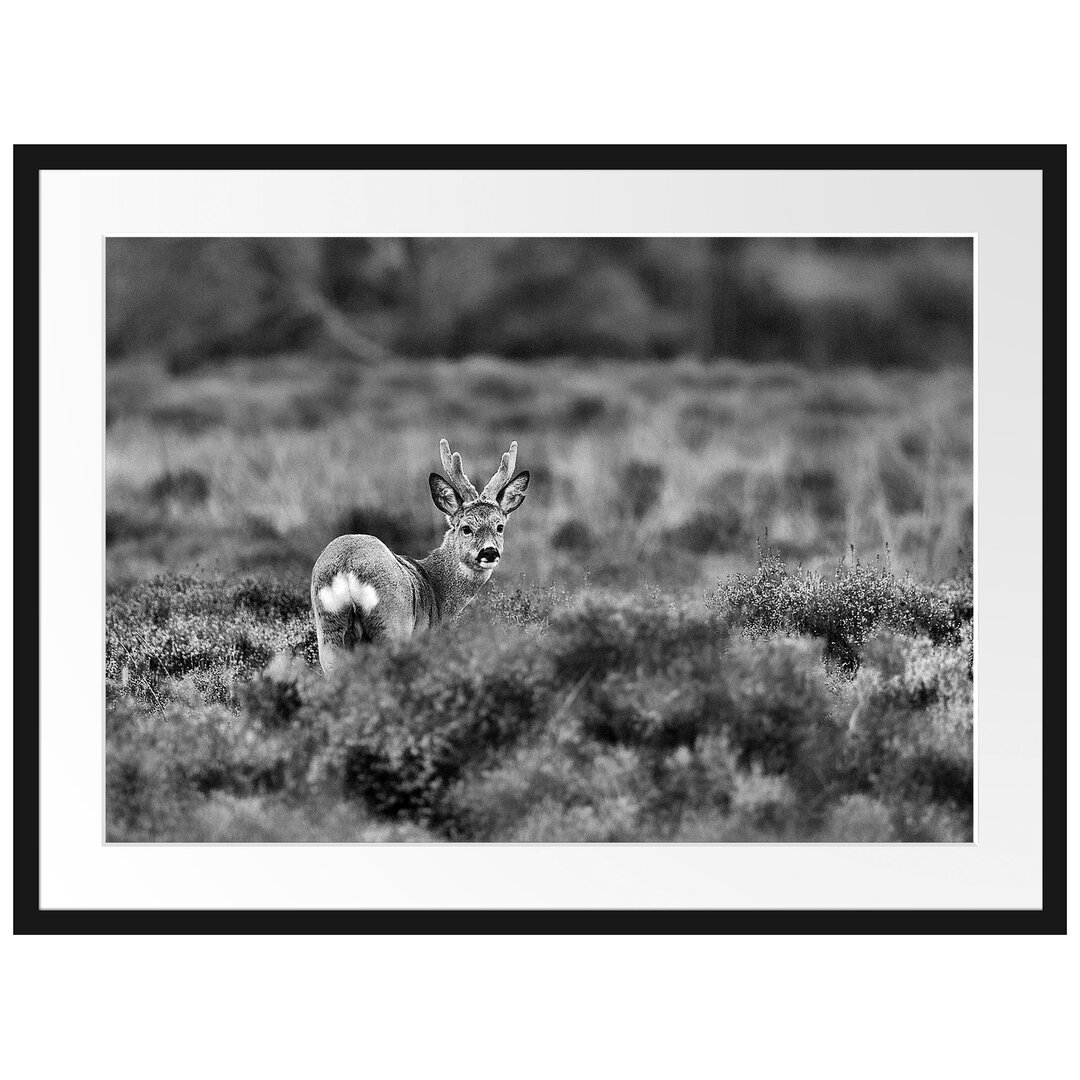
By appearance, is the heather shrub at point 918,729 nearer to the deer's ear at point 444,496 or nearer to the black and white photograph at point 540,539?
the black and white photograph at point 540,539

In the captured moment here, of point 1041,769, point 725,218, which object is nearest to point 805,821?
point 1041,769

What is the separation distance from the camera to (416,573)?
9.49 metres

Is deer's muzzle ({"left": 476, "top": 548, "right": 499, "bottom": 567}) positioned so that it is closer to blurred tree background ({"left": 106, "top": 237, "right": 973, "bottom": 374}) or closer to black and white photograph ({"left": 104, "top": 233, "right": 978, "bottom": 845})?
black and white photograph ({"left": 104, "top": 233, "right": 978, "bottom": 845})

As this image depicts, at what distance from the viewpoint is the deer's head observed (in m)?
9.47

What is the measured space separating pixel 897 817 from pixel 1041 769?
2.67 feet

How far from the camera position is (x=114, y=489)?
9.85m

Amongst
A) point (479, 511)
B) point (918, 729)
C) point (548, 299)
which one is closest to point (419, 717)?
point (479, 511)

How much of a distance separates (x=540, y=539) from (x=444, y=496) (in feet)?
4.66

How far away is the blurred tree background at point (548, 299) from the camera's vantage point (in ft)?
31.4

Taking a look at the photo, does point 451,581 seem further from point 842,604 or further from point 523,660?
point 842,604

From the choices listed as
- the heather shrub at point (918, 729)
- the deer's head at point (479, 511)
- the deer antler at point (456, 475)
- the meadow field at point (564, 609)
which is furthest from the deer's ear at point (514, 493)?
the heather shrub at point (918, 729)

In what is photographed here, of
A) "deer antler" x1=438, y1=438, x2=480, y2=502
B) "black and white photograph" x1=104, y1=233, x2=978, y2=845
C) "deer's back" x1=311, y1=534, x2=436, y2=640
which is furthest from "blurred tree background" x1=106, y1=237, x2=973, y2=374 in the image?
"deer's back" x1=311, y1=534, x2=436, y2=640

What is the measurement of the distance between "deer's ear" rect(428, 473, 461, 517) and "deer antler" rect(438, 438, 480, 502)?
54 millimetres

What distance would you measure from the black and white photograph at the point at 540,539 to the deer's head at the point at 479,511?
2cm
